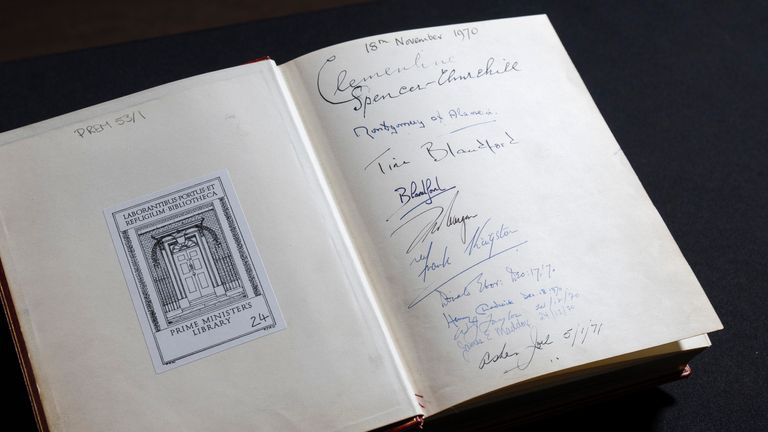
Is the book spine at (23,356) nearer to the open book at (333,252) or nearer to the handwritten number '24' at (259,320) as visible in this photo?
the open book at (333,252)

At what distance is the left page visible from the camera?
604mm

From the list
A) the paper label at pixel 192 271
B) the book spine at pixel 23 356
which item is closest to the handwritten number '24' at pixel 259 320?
the paper label at pixel 192 271

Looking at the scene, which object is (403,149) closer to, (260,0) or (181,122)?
(181,122)

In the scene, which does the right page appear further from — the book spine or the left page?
the book spine

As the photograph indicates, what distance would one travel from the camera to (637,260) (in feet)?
2.14

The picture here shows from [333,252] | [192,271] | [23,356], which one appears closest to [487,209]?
[333,252]

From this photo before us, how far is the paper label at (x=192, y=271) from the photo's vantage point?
2.05ft

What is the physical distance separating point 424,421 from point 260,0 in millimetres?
632

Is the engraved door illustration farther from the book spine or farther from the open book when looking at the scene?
the book spine

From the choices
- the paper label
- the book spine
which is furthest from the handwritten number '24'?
the book spine

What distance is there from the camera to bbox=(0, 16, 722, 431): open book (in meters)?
0.61

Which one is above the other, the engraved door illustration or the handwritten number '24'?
the engraved door illustration

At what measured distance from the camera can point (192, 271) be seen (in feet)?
2.12

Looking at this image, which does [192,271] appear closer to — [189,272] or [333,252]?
[189,272]
